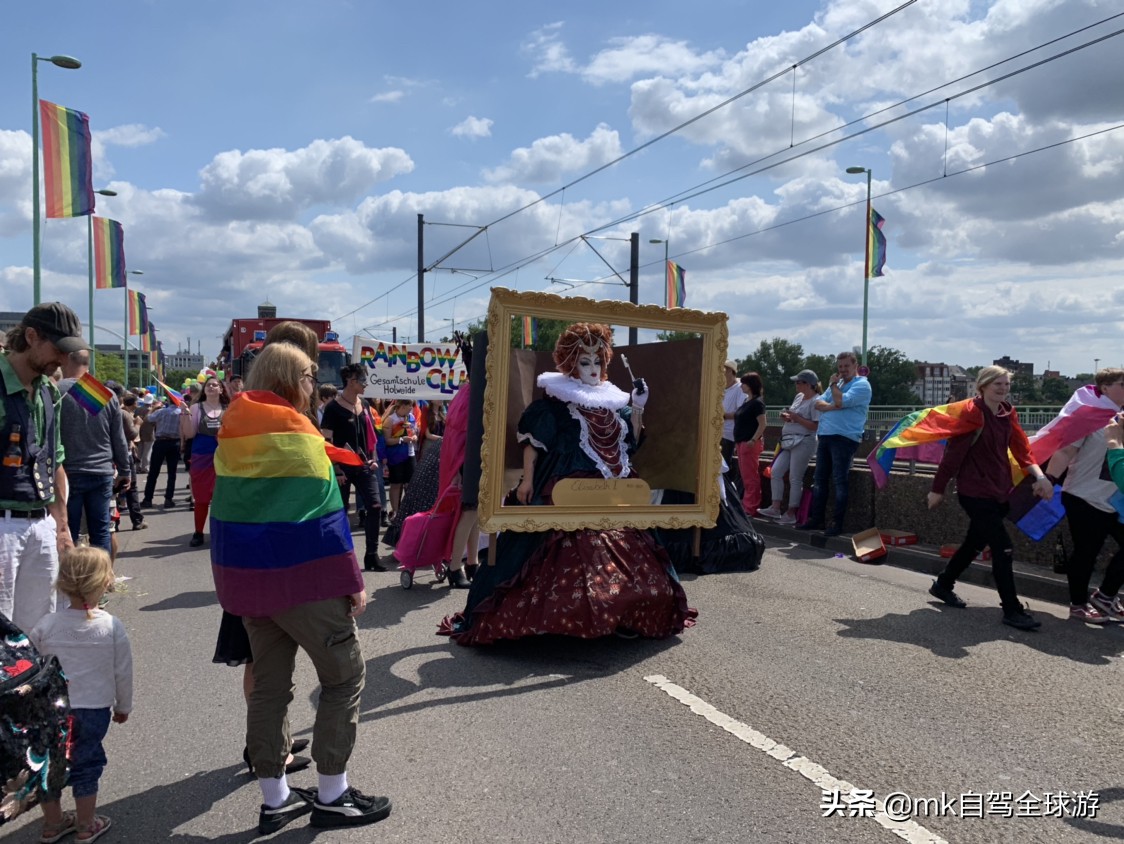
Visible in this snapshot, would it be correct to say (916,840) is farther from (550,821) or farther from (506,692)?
(506,692)

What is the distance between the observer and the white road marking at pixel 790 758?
10.8 feet

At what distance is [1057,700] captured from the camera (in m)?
4.67

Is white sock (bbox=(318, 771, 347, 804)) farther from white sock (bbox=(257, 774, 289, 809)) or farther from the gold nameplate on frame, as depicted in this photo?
the gold nameplate on frame

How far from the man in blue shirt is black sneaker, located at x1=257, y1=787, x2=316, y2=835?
7.50 m

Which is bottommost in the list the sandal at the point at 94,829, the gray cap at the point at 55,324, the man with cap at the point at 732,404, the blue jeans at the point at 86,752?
the sandal at the point at 94,829

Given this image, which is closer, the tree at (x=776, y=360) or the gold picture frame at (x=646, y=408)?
the gold picture frame at (x=646, y=408)

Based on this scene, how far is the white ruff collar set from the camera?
5.62 m

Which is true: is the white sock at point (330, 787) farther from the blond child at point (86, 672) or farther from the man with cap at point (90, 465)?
the man with cap at point (90, 465)

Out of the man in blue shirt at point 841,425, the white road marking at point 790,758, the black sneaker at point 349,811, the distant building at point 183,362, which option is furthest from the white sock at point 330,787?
the distant building at point 183,362

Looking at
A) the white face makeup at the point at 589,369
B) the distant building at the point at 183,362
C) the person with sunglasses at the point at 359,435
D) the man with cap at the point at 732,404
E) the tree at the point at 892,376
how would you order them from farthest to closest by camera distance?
the distant building at the point at 183,362 → the tree at the point at 892,376 → the man with cap at the point at 732,404 → the person with sunglasses at the point at 359,435 → the white face makeup at the point at 589,369

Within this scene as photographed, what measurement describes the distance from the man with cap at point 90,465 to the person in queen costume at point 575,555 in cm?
272

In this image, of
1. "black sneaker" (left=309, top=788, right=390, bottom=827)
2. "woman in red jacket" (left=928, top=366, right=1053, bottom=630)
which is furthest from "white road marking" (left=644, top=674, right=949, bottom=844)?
"woman in red jacket" (left=928, top=366, right=1053, bottom=630)

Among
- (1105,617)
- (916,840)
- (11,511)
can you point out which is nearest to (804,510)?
(1105,617)

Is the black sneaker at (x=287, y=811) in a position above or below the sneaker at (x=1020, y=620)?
below
